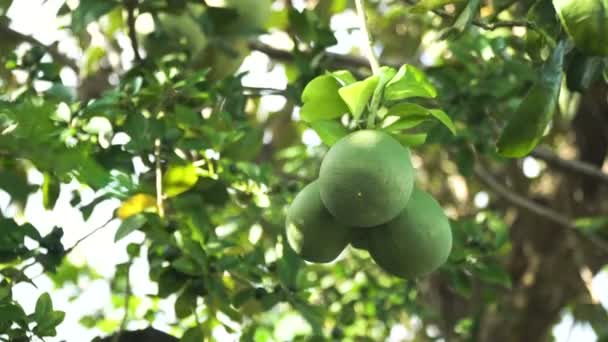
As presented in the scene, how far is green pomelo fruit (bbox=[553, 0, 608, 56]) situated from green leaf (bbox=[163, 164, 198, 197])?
647mm

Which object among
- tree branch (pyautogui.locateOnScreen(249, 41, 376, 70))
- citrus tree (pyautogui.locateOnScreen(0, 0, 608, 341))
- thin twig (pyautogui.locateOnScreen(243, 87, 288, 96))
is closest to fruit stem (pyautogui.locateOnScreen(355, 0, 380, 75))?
citrus tree (pyautogui.locateOnScreen(0, 0, 608, 341))

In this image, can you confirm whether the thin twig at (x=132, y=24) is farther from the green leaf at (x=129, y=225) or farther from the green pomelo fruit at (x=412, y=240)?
the green pomelo fruit at (x=412, y=240)

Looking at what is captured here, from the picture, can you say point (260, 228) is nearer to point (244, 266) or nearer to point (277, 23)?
point (244, 266)

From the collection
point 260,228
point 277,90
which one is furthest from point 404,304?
point 277,90

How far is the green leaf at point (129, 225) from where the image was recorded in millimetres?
1417

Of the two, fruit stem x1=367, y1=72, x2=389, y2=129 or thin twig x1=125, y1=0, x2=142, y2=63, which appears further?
thin twig x1=125, y1=0, x2=142, y2=63

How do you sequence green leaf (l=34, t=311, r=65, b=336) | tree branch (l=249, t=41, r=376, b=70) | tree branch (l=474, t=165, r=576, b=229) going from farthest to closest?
tree branch (l=474, t=165, r=576, b=229)
tree branch (l=249, t=41, r=376, b=70)
green leaf (l=34, t=311, r=65, b=336)

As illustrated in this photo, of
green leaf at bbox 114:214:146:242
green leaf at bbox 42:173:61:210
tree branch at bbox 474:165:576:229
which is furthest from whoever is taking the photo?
tree branch at bbox 474:165:576:229

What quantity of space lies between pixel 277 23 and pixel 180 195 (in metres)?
0.87

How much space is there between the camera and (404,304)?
7.01ft

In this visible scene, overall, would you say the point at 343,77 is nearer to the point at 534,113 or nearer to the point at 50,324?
the point at 534,113

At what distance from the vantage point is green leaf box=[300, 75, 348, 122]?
1.10 metres

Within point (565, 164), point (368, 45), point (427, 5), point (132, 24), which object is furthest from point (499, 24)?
point (565, 164)

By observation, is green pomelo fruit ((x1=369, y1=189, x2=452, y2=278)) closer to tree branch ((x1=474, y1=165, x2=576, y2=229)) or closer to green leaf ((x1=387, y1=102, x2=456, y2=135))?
green leaf ((x1=387, y1=102, x2=456, y2=135))
